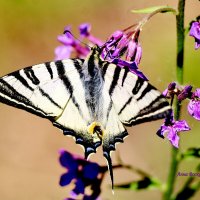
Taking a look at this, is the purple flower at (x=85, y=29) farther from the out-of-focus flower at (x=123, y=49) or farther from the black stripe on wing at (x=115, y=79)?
the black stripe on wing at (x=115, y=79)

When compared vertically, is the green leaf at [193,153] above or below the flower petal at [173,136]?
above

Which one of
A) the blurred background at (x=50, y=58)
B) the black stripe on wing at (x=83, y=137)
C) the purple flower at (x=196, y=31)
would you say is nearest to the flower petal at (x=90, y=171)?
the black stripe on wing at (x=83, y=137)

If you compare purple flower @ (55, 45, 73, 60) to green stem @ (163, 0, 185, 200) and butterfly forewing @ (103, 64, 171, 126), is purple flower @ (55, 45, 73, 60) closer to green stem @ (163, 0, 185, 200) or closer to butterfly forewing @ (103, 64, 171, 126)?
butterfly forewing @ (103, 64, 171, 126)

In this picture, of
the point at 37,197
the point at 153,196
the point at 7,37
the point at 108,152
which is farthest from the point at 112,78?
the point at 7,37

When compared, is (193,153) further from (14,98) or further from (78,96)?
(14,98)

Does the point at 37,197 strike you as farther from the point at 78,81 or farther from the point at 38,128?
the point at 78,81

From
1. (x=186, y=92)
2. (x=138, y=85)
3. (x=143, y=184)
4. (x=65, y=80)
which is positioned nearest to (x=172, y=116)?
(x=186, y=92)

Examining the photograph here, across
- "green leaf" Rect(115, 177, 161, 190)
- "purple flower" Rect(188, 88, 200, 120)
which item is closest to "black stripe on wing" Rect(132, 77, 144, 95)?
"purple flower" Rect(188, 88, 200, 120)
